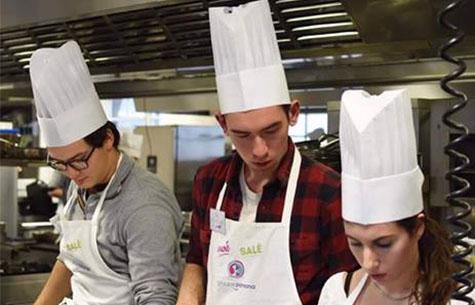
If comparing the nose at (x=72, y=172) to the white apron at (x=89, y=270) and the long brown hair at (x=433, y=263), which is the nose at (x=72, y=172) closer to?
the white apron at (x=89, y=270)

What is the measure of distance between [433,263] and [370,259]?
146 mm

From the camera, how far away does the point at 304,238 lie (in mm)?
1413

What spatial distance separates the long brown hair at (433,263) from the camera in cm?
112

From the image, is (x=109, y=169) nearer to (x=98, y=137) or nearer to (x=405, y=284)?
(x=98, y=137)

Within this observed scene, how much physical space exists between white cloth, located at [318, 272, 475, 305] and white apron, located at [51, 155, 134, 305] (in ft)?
1.91

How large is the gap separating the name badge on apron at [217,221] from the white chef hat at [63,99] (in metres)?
0.43

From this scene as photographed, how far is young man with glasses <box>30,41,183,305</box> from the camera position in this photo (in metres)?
1.65

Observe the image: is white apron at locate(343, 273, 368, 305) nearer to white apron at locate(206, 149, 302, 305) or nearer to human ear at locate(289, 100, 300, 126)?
white apron at locate(206, 149, 302, 305)

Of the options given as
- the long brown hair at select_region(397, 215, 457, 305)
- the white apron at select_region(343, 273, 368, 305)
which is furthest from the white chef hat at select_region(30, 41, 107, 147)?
the long brown hair at select_region(397, 215, 457, 305)

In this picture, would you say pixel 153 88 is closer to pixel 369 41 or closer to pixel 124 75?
pixel 124 75

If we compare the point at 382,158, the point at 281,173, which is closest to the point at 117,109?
the point at 281,173

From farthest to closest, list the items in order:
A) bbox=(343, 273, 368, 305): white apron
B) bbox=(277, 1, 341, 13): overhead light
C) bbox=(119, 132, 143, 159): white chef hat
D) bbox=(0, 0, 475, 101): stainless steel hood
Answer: bbox=(119, 132, 143, 159): white chef hat
bbox=(277, 1, 341, 13): overhead light
bbox=(0, 0, 475, 101): stainless steel hood
bbox=(343, 273, 368, 305): white apron

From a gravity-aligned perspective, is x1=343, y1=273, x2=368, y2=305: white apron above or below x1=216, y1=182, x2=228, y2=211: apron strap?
below

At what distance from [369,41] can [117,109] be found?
3727mm
